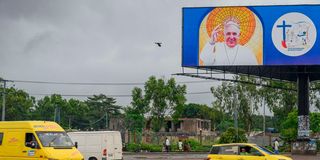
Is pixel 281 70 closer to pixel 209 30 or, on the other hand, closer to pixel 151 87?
pixel 209 30

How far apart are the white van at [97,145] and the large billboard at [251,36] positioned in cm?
1736

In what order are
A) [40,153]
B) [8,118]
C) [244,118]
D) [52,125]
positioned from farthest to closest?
[8,118] → [244,118] → [52,125] → [40,153]

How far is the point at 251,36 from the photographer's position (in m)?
44.1

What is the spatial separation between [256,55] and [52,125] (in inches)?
988

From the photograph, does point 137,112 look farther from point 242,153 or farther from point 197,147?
point 242,153

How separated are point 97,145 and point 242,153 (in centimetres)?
794

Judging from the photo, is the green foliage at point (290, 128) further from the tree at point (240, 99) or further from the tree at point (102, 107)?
the tree at point (102, 107)

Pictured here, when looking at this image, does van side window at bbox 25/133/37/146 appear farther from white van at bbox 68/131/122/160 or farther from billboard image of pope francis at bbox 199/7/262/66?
billboard image of pope francis at bbox 199/7/262/66

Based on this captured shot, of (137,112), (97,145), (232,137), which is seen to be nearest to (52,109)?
(137,112)

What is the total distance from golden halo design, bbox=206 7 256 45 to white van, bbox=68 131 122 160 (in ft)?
62.1

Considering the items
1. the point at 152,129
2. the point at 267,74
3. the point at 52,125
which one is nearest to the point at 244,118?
the point at 152,129

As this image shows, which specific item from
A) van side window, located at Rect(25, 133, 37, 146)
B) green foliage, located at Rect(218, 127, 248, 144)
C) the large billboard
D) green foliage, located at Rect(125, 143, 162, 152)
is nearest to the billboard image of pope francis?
the large billboard

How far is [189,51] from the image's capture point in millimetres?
44438

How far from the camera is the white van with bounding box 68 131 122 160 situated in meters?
27.8
